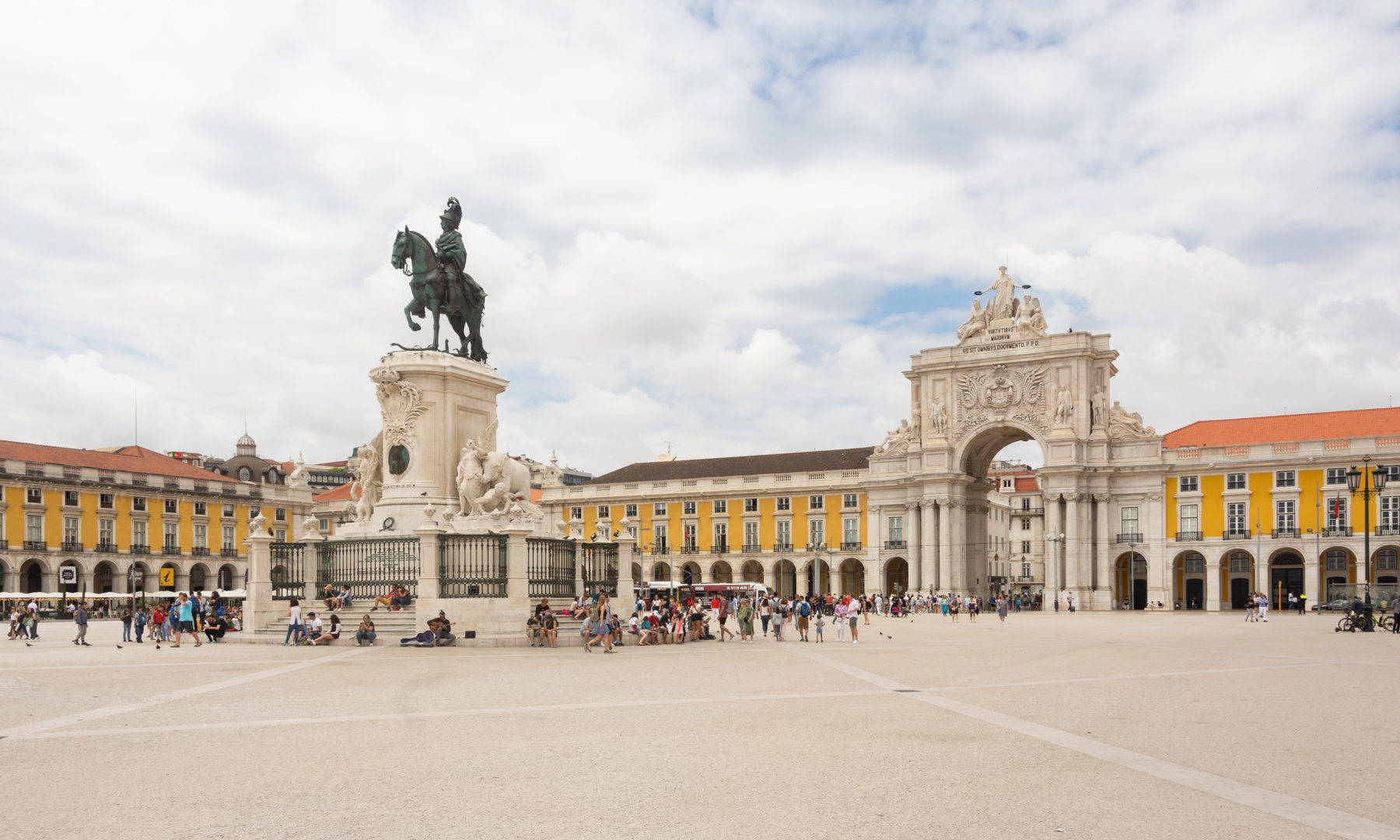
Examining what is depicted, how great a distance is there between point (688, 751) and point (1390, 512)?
65497mm

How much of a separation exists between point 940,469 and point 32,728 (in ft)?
223

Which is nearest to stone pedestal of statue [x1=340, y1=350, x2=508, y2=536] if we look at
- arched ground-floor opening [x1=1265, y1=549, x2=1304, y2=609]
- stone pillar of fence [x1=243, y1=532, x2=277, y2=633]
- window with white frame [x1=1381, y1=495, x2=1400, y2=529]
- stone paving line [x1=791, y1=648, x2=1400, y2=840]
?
stone pillar of fence [x1=243, y1=532, x2=277, y2=633]

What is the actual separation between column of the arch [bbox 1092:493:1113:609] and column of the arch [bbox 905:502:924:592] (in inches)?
424

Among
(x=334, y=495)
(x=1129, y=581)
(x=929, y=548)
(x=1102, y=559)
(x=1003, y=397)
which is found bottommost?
(x=1129, y=581)

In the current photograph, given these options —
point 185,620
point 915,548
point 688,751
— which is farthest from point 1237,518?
point 688,751

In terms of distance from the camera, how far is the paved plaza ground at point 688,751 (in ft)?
25.5

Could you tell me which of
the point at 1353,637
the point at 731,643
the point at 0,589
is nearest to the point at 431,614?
the point at 731,643

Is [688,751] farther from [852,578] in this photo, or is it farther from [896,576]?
[852,578]

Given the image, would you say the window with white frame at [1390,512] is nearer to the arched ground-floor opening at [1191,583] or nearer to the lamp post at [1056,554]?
the arched ground-floor opening at [1191,583]

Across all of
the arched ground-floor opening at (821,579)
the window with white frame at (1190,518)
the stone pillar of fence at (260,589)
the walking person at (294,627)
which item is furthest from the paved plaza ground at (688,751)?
the arched ground-floor opening at (821,579)

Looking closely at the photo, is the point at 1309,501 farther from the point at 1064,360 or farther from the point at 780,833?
the point at 780,833

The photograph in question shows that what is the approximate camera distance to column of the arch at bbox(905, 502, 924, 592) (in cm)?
7625

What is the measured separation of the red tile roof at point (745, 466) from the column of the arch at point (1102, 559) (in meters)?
18.2

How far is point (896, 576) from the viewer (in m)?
83.1
